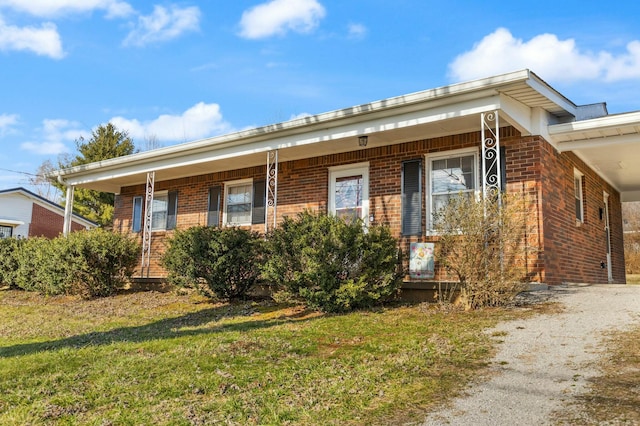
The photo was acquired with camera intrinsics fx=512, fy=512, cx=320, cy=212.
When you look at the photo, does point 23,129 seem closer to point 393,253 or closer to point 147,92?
point 147,92

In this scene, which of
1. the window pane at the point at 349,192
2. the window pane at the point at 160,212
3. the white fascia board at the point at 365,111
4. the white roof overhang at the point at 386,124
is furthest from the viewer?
the window pane at the point at 160,212

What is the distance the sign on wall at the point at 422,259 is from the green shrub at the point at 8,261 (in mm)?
10717

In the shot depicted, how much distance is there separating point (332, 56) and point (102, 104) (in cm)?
1370

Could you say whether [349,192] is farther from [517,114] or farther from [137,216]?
[137,216]

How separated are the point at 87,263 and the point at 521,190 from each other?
876cm

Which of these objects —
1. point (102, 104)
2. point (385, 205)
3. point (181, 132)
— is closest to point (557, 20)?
point (385, 205)

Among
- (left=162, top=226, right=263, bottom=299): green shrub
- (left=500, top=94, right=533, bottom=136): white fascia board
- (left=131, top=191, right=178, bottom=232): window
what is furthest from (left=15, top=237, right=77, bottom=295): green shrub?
(left=500, top=94, right=533, bottom=136): white fascia board

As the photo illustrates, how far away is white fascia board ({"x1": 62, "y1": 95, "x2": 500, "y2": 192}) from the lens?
7857mm

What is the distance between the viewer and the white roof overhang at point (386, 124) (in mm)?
7527

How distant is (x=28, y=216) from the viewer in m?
26.6

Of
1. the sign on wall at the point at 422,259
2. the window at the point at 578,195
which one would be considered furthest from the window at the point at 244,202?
the window at the point at 578,195

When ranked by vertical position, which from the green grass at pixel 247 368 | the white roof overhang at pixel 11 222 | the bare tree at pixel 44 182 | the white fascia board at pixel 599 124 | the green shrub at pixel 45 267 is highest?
the bare tree at pixel 44 182

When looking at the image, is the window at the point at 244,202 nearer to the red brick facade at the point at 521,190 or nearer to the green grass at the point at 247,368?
the red brick facade at the point at 521,190

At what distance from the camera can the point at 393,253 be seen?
750 centimetres
